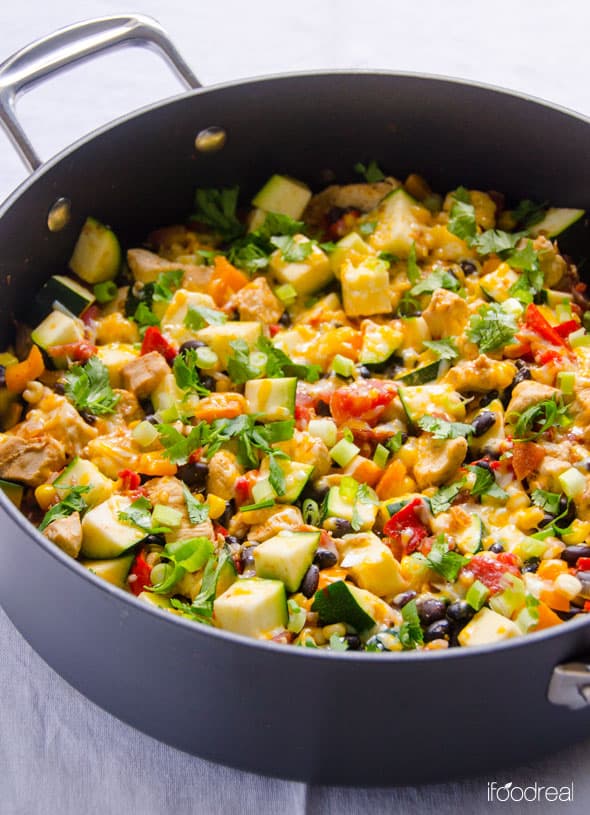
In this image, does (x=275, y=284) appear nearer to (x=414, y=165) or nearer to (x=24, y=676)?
(x=414, y=165)

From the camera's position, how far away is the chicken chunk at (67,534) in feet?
11.2

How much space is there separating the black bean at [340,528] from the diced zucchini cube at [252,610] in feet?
1.21

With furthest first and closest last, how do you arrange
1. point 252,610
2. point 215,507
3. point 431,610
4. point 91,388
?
1. point 91,388
2. point 215,507
3. point 431,610
4. point 252,610

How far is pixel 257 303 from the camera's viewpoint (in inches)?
170

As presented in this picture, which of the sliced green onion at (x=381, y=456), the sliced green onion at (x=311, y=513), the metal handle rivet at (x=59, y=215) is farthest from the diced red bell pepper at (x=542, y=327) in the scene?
the metal handle rivet at (x=59, y=215)

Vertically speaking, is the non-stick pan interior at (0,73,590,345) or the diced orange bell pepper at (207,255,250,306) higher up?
the non-stick pan interior at (0,73,590,345)

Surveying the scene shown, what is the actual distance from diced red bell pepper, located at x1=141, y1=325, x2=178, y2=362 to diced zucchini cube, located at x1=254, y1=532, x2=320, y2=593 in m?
1.02

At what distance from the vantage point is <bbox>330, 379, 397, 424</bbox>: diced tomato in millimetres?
3955

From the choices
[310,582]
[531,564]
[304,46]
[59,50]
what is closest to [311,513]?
[310,582]

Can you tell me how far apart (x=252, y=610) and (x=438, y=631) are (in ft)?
1.85

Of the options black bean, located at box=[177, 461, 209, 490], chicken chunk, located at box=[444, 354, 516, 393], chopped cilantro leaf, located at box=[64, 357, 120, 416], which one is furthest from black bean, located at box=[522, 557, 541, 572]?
chopped cilantro leaf, located at box=[64, 357, 120, 416]

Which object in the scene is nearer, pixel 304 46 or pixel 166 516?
pixel 166 516

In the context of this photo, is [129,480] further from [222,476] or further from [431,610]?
[431,610]
